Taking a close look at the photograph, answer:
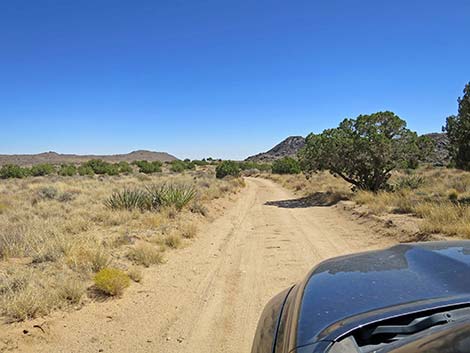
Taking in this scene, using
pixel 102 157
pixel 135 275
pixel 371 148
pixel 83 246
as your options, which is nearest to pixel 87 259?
pixel 83 246

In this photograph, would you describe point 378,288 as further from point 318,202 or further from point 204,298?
point 318,202

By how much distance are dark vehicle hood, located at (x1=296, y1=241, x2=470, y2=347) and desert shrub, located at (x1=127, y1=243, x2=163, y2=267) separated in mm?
5519

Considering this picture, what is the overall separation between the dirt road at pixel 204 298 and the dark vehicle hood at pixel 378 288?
2.27m

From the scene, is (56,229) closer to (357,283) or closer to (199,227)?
(199,227)

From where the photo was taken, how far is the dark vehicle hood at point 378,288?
1.94m

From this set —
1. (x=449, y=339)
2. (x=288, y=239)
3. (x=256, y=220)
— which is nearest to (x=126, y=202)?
(x=256, y=220)

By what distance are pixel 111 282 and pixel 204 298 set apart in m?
1.59

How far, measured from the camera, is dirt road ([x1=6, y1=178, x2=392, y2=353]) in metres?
4.62

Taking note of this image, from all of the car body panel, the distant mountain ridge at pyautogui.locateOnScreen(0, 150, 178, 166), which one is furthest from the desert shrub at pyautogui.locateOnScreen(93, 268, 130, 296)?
the distant mountain ridge at pyautogui.locateOnScreen(0, 150, 178, 166)

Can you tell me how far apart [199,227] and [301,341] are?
1046 cm

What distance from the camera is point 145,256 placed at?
789cm

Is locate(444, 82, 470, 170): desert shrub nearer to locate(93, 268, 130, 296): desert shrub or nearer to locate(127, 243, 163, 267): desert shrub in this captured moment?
locate(127, 243, 163, 267): desert shrub

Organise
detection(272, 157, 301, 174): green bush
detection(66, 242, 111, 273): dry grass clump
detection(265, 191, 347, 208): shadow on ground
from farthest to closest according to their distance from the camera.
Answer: detection(272, 157, 301, 174): green bush → detection(265, 191, 347, 208): shadow on ground → detection(66, 242, 111, 273): dry grass clump

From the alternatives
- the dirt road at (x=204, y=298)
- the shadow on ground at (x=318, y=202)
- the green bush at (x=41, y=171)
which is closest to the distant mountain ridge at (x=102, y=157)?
the green bush at (x=41, y=171)
